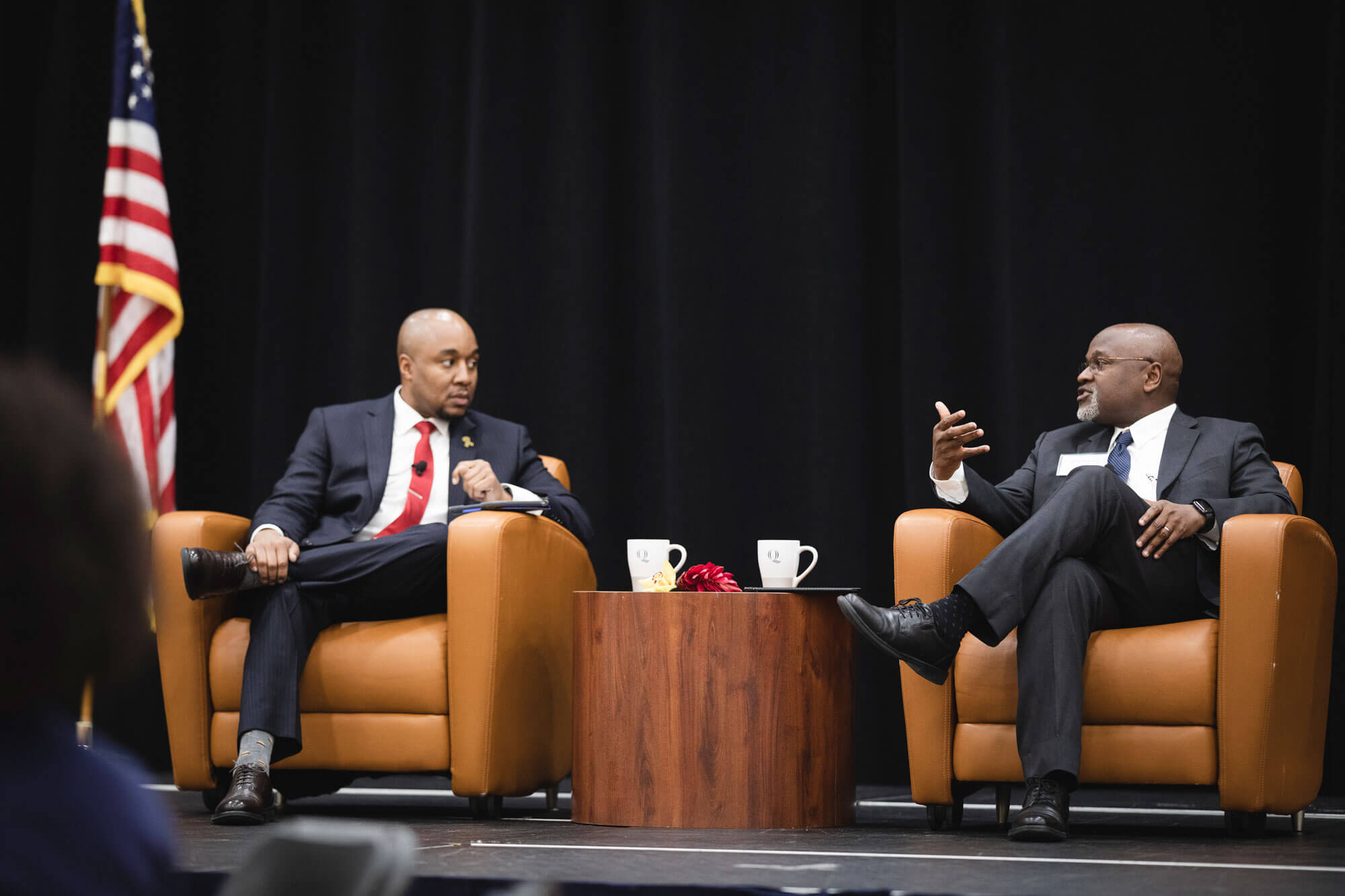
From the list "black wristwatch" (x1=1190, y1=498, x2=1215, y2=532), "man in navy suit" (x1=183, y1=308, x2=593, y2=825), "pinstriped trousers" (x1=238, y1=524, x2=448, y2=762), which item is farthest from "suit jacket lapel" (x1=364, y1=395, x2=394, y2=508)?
"black wristwatch" (x1=1190, y1=498, x2=1215, y2=532)

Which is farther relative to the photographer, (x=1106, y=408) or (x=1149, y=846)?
(x=1106, y=408)

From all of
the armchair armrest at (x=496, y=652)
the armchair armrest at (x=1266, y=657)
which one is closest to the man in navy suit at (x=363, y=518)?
the armchair armrest at (x=496, y=652)

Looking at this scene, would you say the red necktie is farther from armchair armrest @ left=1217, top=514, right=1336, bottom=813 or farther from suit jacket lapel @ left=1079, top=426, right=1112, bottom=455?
armchair armrest @ left=1217, top=514, right=1336, bottom=813

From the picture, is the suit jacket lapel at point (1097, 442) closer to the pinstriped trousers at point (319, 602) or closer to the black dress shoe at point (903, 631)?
the black dress shoe at point (903, 631)

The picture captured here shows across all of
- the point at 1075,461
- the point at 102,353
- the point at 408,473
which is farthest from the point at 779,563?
the point at 102,353

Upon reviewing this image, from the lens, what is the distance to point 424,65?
441 centimetres

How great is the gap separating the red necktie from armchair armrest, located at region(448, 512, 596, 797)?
444mm

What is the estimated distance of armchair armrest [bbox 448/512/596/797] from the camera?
9.08 feet

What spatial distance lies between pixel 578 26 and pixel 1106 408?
2063 millimetres

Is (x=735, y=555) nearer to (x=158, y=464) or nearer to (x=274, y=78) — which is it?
(x=158, y=464)

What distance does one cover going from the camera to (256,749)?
104 inches

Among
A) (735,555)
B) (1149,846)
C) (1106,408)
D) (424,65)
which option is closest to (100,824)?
(1149,846)

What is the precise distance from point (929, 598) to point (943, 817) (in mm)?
445

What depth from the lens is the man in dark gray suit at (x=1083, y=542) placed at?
8.09 feet
